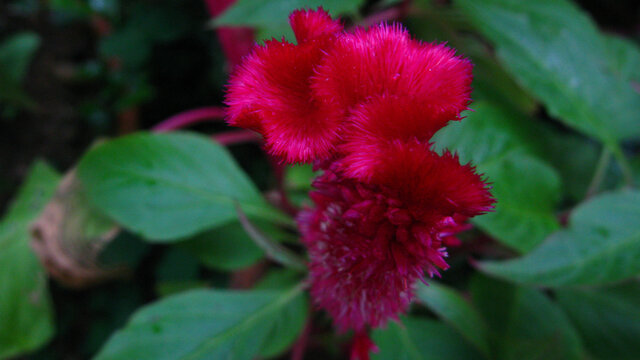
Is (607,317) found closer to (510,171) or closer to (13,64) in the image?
(510,171)

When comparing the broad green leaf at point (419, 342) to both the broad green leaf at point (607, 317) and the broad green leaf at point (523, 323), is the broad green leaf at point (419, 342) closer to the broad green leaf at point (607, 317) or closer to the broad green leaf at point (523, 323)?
the broad green leaf at point (523, 323)

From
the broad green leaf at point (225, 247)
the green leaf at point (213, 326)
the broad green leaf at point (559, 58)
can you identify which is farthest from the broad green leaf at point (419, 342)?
the broad green leaf at point (559, 58)

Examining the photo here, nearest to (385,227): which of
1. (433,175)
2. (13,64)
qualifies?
(433,175)

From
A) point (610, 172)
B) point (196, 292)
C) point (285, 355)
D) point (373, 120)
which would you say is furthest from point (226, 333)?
point (610, 172)

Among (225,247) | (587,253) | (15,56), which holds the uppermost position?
→ (15,56)

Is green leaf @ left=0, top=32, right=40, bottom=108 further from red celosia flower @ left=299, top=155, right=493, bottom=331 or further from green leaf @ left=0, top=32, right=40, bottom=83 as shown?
red celosia flower @ left=299, top=155, right=493, bottom=331

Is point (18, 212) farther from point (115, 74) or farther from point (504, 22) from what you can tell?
point (504, 22)
